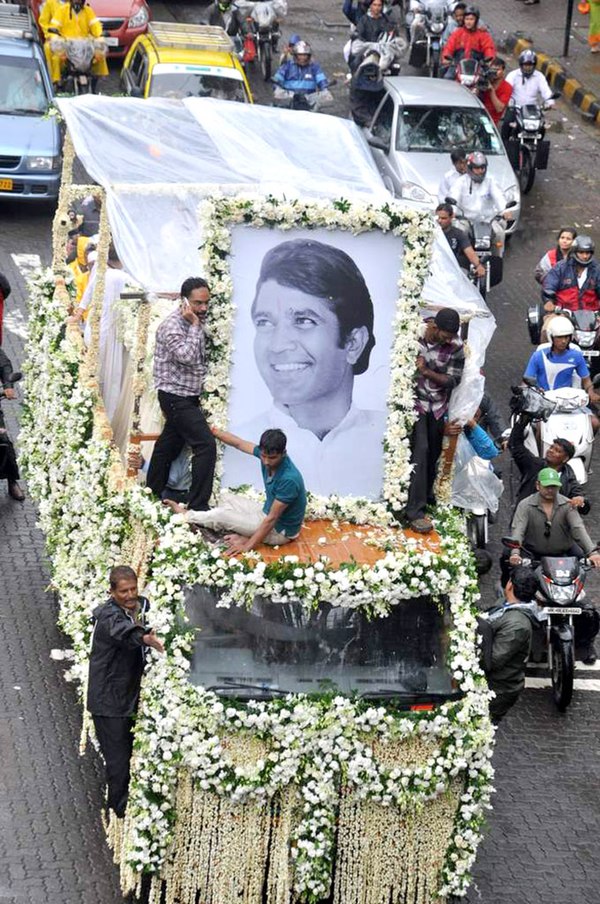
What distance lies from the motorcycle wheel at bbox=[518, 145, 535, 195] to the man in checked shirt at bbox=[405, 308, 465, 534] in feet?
43.6

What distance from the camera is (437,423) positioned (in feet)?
40.4

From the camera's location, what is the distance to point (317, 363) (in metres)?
12.1

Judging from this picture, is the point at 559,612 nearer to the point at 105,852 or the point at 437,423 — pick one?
the point at 437,423

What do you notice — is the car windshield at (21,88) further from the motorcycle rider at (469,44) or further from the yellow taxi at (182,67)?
the motorcycle rider at (469,44)

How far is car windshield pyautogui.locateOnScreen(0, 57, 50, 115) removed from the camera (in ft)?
78.3

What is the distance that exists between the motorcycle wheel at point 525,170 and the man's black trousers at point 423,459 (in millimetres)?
13404

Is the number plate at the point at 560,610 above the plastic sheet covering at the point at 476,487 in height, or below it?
above

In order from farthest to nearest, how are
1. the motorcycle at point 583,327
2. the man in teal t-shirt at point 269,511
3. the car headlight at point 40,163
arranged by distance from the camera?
the car headlight at point 40,163
the motorcycle at point 583,327
the man in teal t-shirt at point 269,511

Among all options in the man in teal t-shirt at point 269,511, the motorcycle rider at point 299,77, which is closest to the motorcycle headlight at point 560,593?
the man in teal t-shirt at point 269,511

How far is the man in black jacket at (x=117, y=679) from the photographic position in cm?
1051

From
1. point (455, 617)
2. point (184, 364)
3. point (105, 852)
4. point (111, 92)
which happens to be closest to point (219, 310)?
point (184, 364)

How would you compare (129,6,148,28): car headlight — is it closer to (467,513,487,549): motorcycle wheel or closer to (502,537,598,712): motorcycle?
(467,513,487,549): motorcycle wheel

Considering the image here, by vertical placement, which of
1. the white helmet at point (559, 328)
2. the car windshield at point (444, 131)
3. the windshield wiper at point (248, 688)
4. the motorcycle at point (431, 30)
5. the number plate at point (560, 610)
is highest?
the windshield wiper at point (248, 688)

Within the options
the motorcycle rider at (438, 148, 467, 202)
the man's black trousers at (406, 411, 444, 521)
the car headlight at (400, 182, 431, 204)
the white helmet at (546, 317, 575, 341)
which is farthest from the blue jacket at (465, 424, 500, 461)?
the car headlight at (400, 182, 431, 204)
